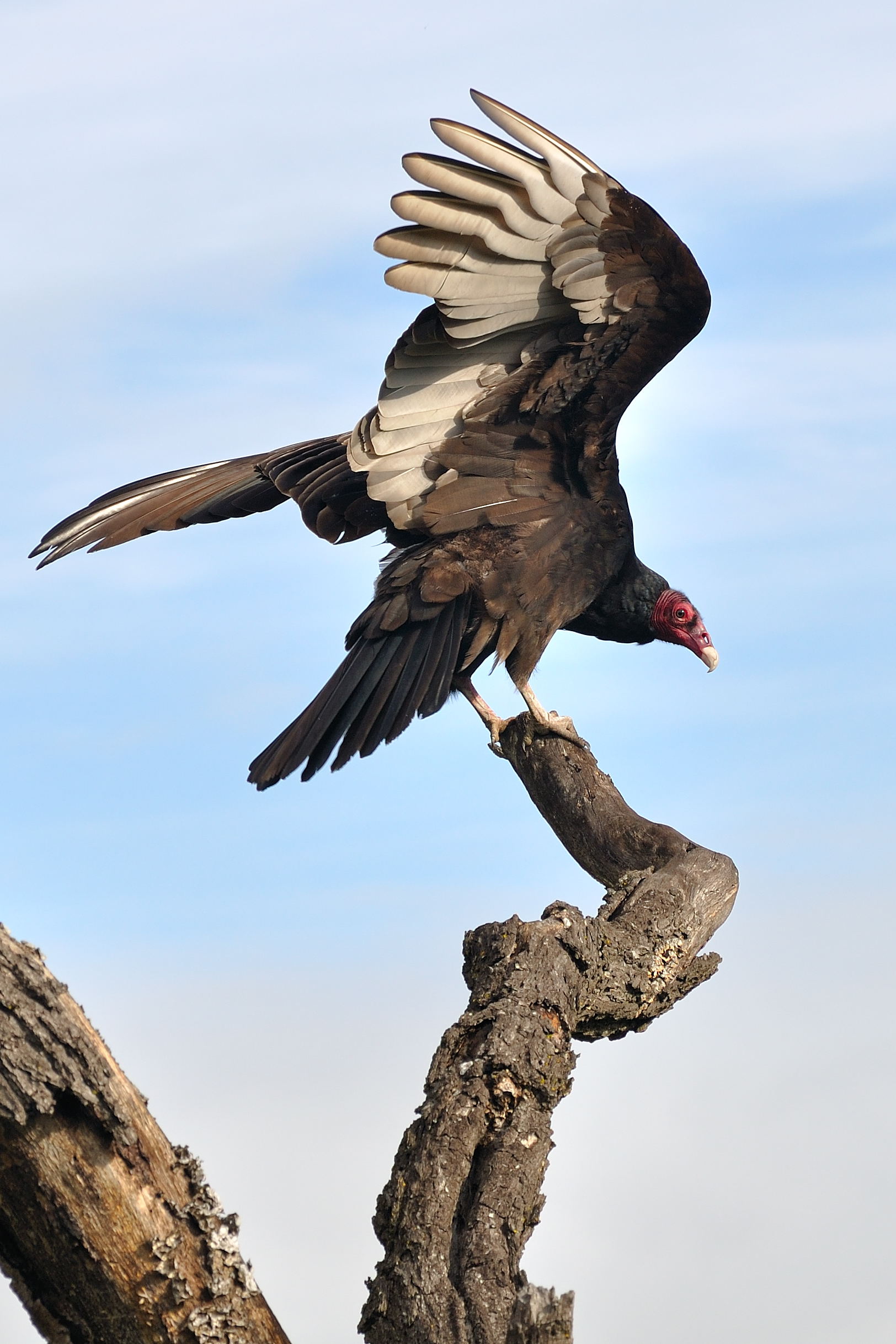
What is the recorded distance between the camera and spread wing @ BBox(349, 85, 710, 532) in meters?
3.52

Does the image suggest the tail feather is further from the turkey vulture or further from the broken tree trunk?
the broken tree trunk

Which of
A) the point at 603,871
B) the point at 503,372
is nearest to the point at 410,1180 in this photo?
the point at 603,871

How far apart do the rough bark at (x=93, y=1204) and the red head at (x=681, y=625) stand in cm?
315

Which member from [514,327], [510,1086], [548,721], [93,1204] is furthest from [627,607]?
[93,1204]

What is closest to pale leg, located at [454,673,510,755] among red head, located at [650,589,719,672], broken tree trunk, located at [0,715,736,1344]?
red head, located at [650,589,719,672]

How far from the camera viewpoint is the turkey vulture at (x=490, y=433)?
11.5 feet

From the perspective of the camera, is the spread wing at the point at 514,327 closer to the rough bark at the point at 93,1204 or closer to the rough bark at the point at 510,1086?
the rough bark at the point at 510,1086

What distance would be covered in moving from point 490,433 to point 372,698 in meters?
0.98

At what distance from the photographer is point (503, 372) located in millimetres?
3865

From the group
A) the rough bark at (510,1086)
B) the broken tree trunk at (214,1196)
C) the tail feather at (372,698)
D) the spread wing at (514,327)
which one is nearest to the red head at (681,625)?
the spread wing at (514,327)

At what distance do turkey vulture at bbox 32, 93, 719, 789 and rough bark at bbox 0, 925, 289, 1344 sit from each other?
136 centimetres

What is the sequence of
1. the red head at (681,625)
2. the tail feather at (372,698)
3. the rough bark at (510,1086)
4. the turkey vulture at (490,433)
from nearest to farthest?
the rough bark at (510,1086)
the tail feather at (372,698)
the turkey vulture at (490,433)
the red head at (681,625)

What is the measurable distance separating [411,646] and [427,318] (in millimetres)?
956

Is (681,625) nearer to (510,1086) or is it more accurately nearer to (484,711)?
(484,711)
